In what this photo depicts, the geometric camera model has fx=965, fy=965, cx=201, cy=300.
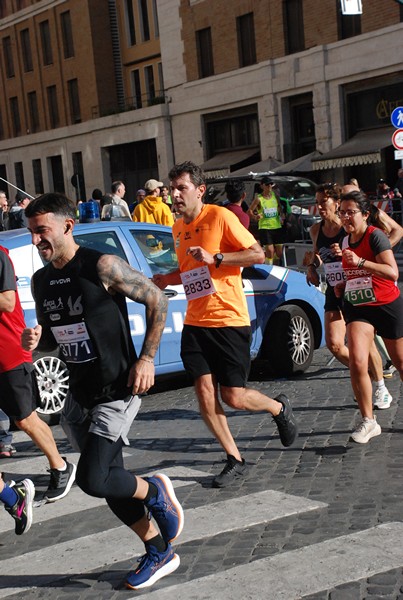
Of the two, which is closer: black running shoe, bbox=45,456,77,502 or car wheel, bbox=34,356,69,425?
black running shoe, bbox=45,456,77,502

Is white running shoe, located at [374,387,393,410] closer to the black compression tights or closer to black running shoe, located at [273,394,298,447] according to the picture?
black running shoe, located at [273,394,298,447]

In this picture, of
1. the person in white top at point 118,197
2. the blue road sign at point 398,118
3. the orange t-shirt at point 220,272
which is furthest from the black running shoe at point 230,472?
the blue road sign at point 398,118

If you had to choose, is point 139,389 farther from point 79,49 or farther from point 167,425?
point 79,49

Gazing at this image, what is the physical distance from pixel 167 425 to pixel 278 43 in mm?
28687

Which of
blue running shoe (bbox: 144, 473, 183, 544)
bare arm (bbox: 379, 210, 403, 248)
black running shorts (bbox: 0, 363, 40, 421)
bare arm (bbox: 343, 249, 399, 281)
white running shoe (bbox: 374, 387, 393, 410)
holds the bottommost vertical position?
white running shoe (bbox: 374, 387, 393, 410)

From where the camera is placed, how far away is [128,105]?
45156mm

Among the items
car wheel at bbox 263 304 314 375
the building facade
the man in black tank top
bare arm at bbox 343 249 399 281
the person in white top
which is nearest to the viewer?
the man in black tank top

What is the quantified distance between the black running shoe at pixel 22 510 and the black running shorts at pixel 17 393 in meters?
Answer: 0.99

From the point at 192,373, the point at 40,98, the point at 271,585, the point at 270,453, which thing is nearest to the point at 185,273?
the point at 192,373

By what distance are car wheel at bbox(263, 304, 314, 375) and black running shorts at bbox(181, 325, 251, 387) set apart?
3230 millimetres

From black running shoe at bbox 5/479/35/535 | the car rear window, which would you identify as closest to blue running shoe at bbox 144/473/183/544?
black running shoe at bbox 5/479/35/535

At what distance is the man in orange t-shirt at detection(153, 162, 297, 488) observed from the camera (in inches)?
240

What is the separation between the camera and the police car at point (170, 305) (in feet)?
26.5

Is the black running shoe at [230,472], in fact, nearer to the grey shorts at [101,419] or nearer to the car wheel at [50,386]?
the grey shorts at [101,419]
